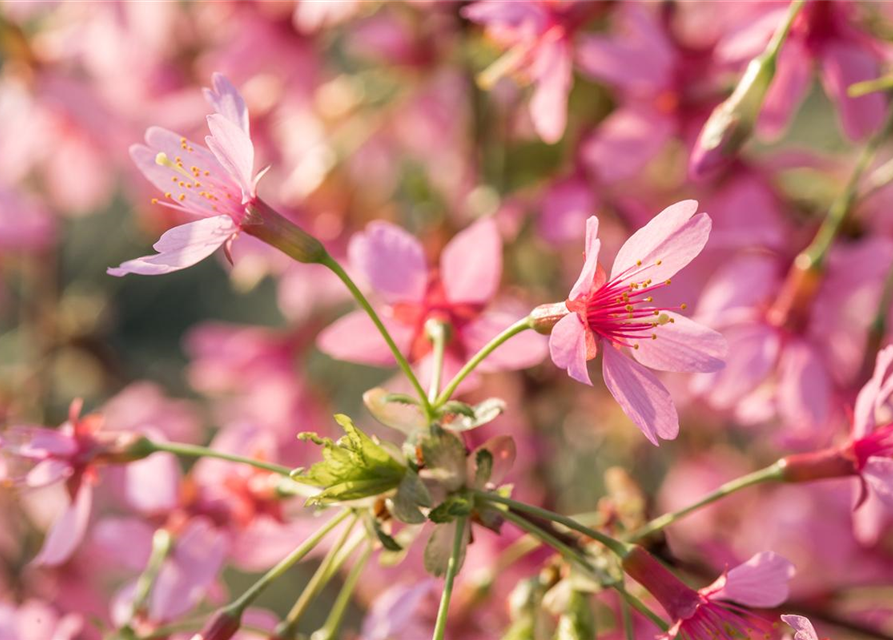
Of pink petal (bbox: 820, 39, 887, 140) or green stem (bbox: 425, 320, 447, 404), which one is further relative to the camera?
pink petal (bbox: 820, 39, 887, 140)

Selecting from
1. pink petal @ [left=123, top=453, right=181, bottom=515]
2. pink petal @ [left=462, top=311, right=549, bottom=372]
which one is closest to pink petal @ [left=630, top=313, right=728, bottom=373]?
pink petal @ [left=462, top=311, right=549, bottom=372]

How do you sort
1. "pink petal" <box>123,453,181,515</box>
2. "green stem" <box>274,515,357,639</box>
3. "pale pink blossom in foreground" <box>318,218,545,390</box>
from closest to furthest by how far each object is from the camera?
"green stem" <box>274,515,357,639</box>, "pale pink blossom in foreground" <box>318,218,545,390</box>, "pink petal" <box>123,453,181,515</box>

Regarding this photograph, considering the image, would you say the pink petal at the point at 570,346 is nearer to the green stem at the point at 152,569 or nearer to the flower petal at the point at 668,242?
the flower petal at the point at 668,242

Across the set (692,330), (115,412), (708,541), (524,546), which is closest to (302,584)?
(115,412)

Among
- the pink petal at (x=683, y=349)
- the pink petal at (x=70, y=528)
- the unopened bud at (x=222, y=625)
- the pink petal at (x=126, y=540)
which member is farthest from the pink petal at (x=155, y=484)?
the pink petal at (x=683, y=349)

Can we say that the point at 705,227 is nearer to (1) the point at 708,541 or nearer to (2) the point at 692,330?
(2) the point at 692,330

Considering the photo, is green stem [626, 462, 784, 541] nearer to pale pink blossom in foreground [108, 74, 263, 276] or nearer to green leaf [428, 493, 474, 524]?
green leaf [428, 493, 474, 524]

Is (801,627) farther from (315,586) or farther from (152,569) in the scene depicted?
(152,569)
